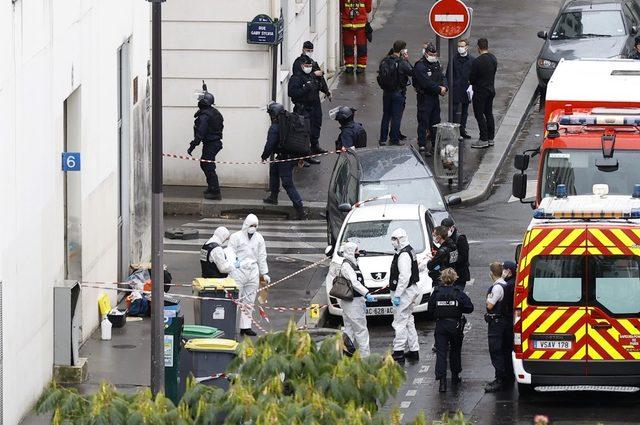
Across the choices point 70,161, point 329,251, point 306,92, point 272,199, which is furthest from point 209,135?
point 70,161

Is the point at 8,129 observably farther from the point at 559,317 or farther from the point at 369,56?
the point at 369,56

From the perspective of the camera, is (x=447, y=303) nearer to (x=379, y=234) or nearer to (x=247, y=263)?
(x=247, y=263)

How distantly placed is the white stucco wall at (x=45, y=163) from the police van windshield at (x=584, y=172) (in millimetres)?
5710

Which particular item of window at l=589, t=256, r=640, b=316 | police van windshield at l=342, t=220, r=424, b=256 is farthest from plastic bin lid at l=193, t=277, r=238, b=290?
window at l=589, t=256, r=640, b=316

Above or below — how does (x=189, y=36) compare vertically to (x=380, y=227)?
above

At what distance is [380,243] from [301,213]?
206 inches

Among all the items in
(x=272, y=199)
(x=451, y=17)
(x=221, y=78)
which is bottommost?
(x=272, y=199)

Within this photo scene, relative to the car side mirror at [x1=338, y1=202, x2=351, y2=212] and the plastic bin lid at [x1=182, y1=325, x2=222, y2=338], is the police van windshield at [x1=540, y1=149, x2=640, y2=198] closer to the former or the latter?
the car side mirror at [x1=338, y1=202, x2=351, y2=212]

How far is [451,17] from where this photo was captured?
97.5 ft

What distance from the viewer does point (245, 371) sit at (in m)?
10.4

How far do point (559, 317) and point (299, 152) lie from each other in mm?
10111

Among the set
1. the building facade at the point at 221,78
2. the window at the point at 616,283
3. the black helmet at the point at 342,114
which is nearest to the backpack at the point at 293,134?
the black helmet at the point at 342,114

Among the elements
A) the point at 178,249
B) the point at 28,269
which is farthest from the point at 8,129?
the point at 178,249

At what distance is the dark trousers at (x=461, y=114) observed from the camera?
105 feet
